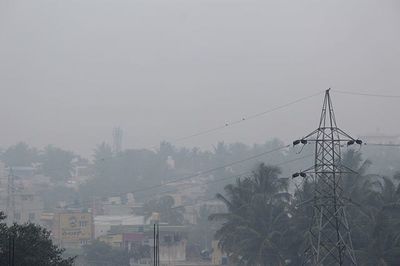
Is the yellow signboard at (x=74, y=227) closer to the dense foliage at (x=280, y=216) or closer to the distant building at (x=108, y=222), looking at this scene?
the distant building at (x=108, y=222)

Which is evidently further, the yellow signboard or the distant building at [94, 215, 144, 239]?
the distant building at [94, 215, 144, 239]

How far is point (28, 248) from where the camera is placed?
1892 centimetres

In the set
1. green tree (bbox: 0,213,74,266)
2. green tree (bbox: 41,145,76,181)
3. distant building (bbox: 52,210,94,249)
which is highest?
green tree (bbox: 41,145,76,181)

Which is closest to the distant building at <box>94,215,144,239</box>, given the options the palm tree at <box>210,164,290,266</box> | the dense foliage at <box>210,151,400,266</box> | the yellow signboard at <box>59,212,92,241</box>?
the yellow signboard at <box>59,212,92,241</box>

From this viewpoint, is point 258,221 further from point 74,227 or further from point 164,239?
point 74,227

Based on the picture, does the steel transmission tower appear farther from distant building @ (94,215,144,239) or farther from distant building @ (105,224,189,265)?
distant building @ (94,215,144,239)

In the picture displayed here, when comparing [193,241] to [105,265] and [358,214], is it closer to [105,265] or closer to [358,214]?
[105,265]

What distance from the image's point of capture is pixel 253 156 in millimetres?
85500

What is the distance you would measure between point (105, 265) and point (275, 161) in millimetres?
40501

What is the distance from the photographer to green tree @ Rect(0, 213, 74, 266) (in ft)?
60.3

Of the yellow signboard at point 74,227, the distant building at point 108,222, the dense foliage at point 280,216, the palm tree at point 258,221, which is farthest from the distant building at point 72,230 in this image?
the dense foliage at point 280,216

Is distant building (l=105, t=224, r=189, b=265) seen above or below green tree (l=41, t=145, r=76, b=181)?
below

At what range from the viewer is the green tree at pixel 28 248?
Answer: 1839 cm

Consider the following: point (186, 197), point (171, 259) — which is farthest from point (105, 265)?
point (186, 197)
